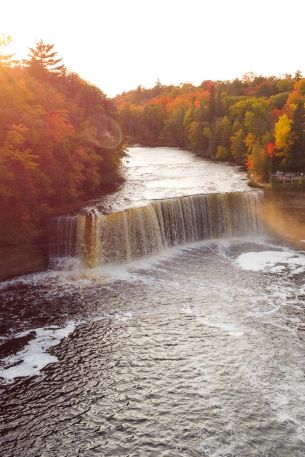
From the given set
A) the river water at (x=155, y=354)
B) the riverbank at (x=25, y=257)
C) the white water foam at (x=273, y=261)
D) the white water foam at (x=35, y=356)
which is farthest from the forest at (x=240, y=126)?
the white water foam at (x=35, y=356)

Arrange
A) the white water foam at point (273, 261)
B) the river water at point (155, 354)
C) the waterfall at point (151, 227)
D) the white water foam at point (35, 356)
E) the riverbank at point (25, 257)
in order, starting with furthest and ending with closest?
the waterfall at point (151, 227) < the white water foam at point (273, 261) < the riverbank at point (25, 257) < the white water foam at point (35, 356) < the river water at point (155, 354)

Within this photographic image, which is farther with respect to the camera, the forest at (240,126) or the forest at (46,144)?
the forest at (240,126)

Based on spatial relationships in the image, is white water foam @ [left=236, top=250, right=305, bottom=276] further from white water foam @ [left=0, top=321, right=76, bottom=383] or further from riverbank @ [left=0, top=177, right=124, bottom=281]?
white water foam @ [left=0, top=321, right=76, bottom=383]

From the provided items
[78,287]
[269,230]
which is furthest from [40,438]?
[269,230]

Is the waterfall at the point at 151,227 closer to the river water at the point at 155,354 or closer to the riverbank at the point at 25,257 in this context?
the river water at the point at 155,354

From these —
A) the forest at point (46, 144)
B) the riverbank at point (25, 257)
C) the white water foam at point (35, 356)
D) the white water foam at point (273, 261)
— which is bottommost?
the white water foam at point (273, 261)

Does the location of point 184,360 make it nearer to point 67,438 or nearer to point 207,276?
point 67,438

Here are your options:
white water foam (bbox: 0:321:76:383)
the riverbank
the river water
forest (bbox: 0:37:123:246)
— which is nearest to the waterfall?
the river water
